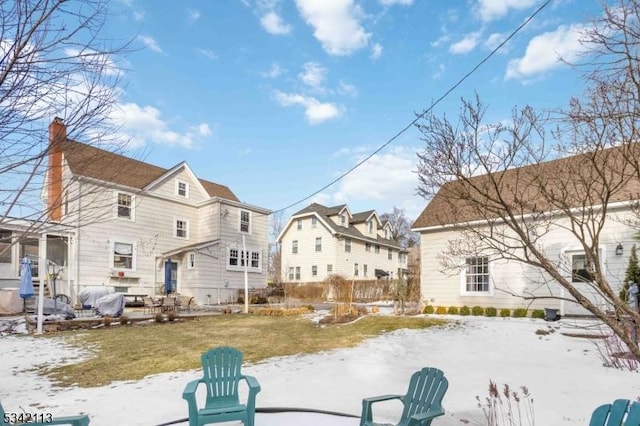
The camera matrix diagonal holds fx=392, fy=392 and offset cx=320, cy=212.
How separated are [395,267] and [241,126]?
26322 mm

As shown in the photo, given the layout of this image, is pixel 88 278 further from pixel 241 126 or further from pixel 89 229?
pixel 241 126

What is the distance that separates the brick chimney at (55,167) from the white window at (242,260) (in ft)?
64.8

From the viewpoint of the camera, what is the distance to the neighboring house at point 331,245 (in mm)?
31125

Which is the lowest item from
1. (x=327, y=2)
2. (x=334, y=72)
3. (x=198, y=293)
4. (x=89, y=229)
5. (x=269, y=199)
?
(x=198, y=293)

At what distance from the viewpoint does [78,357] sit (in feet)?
26.0

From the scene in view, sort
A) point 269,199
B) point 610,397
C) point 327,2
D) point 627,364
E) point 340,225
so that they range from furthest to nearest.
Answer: point 340,225
point 269,199
point 327,2
point 627,364
point 610,397

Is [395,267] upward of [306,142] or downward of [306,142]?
downward

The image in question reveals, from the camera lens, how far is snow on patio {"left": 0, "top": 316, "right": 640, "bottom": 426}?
4695 mm

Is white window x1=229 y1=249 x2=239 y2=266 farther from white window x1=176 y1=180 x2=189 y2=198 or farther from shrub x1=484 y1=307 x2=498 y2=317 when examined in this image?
shrub x1=484 y1=307 x2=498 y2=317

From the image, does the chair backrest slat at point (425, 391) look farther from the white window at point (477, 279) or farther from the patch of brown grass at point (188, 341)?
the white window at point (477, 279)

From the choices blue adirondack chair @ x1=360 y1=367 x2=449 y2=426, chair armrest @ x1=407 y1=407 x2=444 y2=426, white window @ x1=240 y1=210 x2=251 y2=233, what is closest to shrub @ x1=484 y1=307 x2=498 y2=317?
blue adirondack chair @ x1=360 y1=367 x2=449 y2=426

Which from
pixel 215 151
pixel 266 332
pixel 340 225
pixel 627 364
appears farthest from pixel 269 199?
→ pixel 627 364

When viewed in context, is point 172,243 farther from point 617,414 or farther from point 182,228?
point 617,414

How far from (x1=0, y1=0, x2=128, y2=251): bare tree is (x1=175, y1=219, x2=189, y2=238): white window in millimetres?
20261
